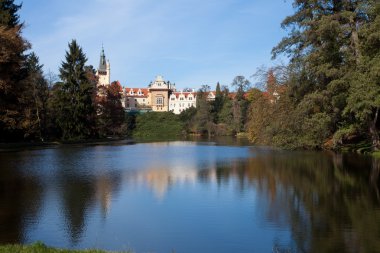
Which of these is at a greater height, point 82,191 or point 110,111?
point 110,111

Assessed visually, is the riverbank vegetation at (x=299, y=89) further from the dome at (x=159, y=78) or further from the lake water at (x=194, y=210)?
the dome at (x=159, y=78)

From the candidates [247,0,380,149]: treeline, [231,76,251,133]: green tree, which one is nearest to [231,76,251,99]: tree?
[231,76,251,133]: green tree

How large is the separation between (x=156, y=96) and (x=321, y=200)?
10981cm

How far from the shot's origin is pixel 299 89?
30688 mm

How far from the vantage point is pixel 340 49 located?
2786 cm

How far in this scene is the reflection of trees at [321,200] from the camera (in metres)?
7.89

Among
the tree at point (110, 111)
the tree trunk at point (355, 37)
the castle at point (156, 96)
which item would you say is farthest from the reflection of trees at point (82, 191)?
the castle at point (156, 96)

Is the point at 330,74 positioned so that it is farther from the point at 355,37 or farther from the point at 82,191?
the point at 82,191

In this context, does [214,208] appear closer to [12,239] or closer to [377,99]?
[12,239]

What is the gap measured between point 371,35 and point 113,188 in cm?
1705

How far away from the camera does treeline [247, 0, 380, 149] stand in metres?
24.3

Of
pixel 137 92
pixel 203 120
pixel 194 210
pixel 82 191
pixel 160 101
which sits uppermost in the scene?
pixel 137 92

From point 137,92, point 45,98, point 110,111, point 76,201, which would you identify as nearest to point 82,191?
point 76,201

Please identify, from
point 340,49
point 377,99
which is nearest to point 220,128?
point 340,49
